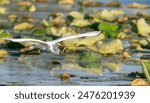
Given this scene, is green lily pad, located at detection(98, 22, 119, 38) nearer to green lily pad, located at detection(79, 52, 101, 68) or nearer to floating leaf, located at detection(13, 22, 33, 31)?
floating leaf, located at detection(13, 22, 33, 31)

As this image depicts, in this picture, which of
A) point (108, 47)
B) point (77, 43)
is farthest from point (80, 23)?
point (108, 47)

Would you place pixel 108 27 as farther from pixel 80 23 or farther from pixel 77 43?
pixel 77 43

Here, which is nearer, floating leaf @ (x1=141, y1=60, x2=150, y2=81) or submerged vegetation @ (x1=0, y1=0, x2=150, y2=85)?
floating leaf @ (x1=141, y1=60, x2=150, y2=81)

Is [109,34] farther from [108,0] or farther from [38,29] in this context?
[108,0]

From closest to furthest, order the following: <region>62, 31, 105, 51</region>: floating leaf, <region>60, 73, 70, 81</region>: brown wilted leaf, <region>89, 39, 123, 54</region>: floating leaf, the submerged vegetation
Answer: <region>60, 73, 70, 81</region>: brown wilted leaf, the submerged vegetation, <region>89, 39, 123, 54</region>: floating leaf, <region>62, 31, 105, 51</region>: floating leaf

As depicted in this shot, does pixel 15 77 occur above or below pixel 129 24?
below

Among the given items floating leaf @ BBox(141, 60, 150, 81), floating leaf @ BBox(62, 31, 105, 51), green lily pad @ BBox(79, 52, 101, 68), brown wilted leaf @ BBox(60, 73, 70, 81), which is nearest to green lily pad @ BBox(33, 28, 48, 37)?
floating leaf @ BBox(62, 31, 105, 51)

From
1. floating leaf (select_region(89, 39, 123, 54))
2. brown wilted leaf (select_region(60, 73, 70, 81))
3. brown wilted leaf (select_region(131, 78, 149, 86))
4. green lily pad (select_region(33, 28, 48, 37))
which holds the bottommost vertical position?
brown wilted leaf (select_region(131, 78, 149, 86))

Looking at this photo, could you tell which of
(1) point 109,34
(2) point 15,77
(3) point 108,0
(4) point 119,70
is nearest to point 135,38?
(1) point 109,34
